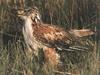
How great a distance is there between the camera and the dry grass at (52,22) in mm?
4582

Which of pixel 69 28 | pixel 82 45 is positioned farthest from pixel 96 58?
pixel 69 28

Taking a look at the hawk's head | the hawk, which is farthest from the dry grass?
the hawk's head

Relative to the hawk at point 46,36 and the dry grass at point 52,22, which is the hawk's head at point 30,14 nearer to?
the hawk at point 46,36

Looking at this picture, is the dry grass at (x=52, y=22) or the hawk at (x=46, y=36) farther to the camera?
the hawk at (x=46, y=36)

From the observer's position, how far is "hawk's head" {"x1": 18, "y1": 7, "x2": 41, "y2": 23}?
16.9ft

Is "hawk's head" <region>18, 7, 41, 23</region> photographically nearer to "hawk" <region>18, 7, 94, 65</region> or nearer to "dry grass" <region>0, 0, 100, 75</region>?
"hawk" <region>18, 7, 94, 65</region>

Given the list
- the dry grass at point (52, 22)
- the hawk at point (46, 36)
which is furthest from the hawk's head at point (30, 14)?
the dry grass at point (52, 22)

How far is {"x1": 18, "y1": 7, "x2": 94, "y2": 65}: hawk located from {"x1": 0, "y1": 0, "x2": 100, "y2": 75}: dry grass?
0.32ft

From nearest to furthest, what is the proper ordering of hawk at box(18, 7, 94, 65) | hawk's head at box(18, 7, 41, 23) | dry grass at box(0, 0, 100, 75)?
dry grass at box(0, 0, 100, 75), hawk at box(18, 7, 94, 65), hawk's head at box(18, 7, 41, 23)

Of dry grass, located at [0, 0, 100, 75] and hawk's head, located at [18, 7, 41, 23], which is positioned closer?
dry grass, located at [0, 0, 100, 75]

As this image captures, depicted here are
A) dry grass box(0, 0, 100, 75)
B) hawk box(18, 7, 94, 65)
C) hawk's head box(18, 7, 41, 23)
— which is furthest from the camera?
hawk's head box(18, 7, 41, 23)

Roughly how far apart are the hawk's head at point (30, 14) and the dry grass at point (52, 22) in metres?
0.28

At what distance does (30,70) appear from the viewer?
4508 mm

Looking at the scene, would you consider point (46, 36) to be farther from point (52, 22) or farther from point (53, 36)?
point (52, 22)
